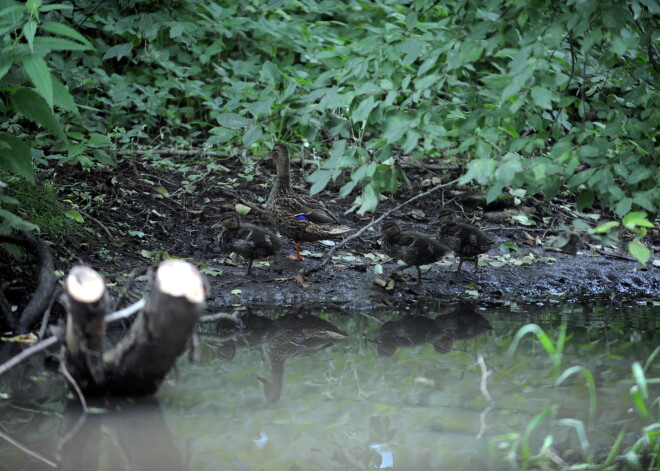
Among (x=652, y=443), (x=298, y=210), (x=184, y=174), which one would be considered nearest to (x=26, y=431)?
(x=652, y=443)

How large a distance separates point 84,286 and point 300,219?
3.80 metres

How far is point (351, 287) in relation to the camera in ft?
22.0

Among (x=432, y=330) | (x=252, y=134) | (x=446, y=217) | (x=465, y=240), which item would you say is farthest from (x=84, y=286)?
(x=446, y=217)

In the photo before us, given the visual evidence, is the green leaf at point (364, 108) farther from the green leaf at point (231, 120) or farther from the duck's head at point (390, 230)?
the duck's head at point (390, 230)

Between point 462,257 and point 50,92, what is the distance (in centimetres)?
415

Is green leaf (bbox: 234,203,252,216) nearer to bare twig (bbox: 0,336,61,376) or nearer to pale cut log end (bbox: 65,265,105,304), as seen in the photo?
A: bare twig (bbox: 0,336,61,376)

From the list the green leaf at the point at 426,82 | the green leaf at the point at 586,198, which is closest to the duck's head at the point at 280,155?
the green leaf at the point at 426,82

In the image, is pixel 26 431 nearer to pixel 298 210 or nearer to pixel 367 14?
pixel 298 210

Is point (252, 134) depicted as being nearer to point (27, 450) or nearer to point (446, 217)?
point (446, 217)

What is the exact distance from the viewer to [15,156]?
4.82 meters

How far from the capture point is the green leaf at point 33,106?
15.1ft

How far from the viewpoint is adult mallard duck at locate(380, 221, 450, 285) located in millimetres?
6770

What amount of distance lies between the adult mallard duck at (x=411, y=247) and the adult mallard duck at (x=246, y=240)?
3.44 feet

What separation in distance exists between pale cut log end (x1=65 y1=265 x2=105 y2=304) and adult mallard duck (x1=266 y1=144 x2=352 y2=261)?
3.74 meters
